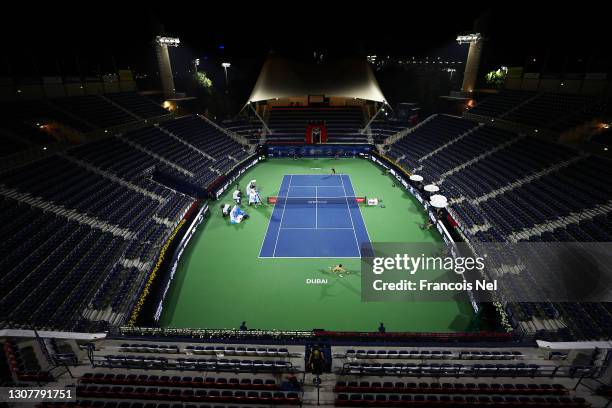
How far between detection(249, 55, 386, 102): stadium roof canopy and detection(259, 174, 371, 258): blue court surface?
10046mm

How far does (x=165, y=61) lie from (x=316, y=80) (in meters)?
15.2

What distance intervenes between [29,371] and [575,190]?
21809 mm

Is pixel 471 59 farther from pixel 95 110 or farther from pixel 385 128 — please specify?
pixel 95 110

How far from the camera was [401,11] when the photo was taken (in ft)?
76.8

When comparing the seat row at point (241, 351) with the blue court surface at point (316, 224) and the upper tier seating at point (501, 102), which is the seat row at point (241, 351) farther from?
the upper tier seating at point (501, 102)

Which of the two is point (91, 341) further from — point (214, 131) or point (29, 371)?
point (214, 131)

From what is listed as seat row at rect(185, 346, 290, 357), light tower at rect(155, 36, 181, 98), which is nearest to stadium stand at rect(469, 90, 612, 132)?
seat row at rect(185, 346, 290, 357)

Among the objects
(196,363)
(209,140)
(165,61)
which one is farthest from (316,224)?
(165,61)

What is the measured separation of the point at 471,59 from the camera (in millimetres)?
27812

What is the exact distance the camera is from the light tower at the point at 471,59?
26750 millimetres

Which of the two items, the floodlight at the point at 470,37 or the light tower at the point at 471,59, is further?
the light tower at the point at 471,59

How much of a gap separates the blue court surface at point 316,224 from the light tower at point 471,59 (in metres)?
17.0

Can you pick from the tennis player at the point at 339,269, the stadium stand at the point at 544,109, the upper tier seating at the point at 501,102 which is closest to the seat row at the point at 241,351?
the tennis player at the point at 339,269

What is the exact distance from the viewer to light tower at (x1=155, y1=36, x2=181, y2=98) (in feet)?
90.8
